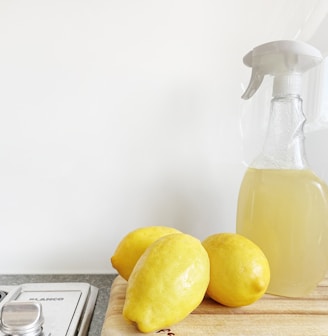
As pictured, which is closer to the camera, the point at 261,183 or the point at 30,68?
the point at 261,183

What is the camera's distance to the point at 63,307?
0.45 m

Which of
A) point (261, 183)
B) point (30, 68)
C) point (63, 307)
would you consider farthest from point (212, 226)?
point (30, 68)

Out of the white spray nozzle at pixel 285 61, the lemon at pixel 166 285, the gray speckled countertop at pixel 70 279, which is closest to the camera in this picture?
the lemon at pixel 166 285

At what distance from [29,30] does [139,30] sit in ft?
0.61

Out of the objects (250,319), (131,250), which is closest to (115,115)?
(131,250)

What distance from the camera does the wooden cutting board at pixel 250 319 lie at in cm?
36

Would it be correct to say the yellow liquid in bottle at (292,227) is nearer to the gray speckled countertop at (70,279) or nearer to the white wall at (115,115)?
the white wall at (115,115)

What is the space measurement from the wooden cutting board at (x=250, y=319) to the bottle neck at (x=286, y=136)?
0.18 metres

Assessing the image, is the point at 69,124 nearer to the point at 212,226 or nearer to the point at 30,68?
the point at 30,68

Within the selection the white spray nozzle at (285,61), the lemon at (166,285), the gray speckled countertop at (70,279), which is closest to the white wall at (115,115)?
the gray speckled countertop at (70,279)

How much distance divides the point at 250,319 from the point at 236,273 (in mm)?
60

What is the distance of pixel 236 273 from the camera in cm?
38

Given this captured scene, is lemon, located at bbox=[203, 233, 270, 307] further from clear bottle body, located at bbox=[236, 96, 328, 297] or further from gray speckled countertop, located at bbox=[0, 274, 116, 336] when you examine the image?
gray speckled countertop, located at bbox=[0, 274, 116, 336]

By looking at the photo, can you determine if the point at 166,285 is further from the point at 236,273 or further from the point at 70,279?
the point at 70,279
